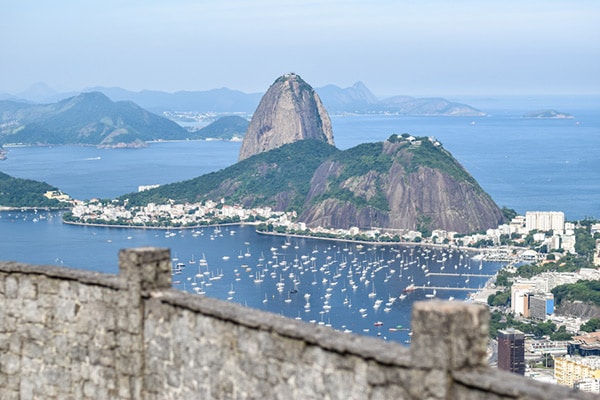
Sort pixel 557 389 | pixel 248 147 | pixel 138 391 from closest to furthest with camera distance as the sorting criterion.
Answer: pixel 557 389, pixel 138 391, pixel 248 147

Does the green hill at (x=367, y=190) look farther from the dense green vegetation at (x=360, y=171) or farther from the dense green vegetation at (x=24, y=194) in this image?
the dense green vegetation at (x=24, y=194)

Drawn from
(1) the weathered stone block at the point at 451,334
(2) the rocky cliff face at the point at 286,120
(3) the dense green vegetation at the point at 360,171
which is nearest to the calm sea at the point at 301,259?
(3) the dense green vegetation at the point at 360,171

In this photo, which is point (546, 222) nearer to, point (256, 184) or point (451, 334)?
point (256, 184)

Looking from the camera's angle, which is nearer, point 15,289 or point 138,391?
point 138,391

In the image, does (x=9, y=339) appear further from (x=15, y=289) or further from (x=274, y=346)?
(x=274, y=346)

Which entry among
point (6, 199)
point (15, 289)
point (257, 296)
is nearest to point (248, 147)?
point (6, 199)

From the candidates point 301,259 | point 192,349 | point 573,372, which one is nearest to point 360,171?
point 301,259
